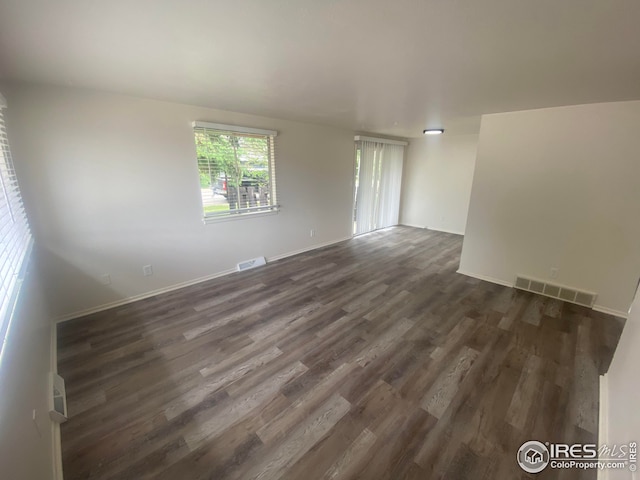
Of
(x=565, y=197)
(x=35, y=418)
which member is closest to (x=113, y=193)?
(x=35, y=418)

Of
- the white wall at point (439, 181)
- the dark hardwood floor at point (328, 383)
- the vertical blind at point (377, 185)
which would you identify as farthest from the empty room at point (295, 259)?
the white wall at point (439, 181)

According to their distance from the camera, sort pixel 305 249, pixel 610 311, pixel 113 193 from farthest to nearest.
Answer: pixel 305 249, pixel 610 311, pixel 113 193

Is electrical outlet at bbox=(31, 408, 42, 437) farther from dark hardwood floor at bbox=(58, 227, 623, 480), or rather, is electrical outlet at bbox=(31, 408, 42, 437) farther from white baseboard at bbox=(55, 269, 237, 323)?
white baseboard at bbox=(55, 269, 237, 323)

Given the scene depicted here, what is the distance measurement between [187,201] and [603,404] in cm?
422

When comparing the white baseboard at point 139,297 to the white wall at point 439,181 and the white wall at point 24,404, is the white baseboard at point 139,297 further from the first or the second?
the white wall at point 439,181

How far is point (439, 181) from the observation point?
241 inches

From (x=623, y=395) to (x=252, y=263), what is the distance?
12.6 ft

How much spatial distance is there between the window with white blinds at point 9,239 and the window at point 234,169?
61.6 inches

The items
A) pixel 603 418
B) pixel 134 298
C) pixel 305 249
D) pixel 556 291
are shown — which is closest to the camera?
pixel 603 418

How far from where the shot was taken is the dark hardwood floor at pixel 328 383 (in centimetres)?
139

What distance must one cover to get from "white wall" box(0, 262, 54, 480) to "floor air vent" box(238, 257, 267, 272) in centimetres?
229

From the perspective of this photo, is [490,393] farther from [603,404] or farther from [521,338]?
[521,338]

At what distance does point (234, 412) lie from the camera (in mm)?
1656

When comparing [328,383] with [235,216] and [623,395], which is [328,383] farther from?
[235,216]
